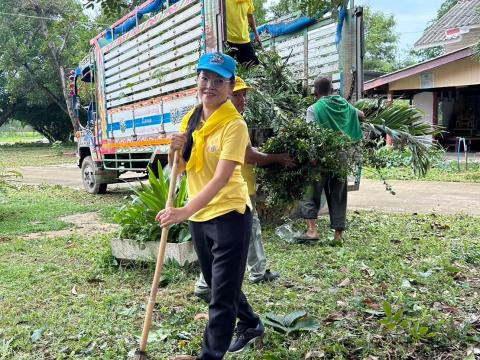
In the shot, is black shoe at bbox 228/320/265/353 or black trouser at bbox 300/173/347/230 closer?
black shoe at bbox 228/320/265/353

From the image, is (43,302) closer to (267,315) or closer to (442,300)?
(267,315)

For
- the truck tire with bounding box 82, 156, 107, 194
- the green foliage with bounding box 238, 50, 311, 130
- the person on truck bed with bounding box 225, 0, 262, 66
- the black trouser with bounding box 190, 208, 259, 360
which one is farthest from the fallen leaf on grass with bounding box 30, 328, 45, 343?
the truck tire with bounding box 82, 156, 107, 194

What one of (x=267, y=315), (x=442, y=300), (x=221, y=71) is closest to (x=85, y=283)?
(x=267, y=315)

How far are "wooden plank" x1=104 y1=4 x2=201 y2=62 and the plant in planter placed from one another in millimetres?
2587

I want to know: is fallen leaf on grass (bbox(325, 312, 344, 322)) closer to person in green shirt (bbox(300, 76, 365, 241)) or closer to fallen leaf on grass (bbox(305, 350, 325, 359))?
fallen leaf on grass (bbox(305, 350, 325, 359))

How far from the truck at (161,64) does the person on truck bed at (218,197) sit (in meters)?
2.82

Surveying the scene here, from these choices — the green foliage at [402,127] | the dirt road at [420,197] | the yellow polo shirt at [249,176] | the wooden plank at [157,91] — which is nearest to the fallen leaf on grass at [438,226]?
the green foliage at [402,127]

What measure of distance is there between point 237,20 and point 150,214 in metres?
2.71

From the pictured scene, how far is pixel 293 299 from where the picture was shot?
3691 mm

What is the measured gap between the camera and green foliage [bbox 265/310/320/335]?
3.10 metres

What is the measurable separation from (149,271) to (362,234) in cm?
262

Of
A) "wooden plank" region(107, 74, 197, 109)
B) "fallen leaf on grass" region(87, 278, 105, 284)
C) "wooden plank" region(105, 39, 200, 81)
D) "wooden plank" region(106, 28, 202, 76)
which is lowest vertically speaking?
"fallen leaf on grass" region(87, 278, 105, 284)

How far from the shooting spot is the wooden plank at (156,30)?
20.9ft

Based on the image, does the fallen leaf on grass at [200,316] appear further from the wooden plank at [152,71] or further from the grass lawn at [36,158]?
the grass lawn at [36,158]
